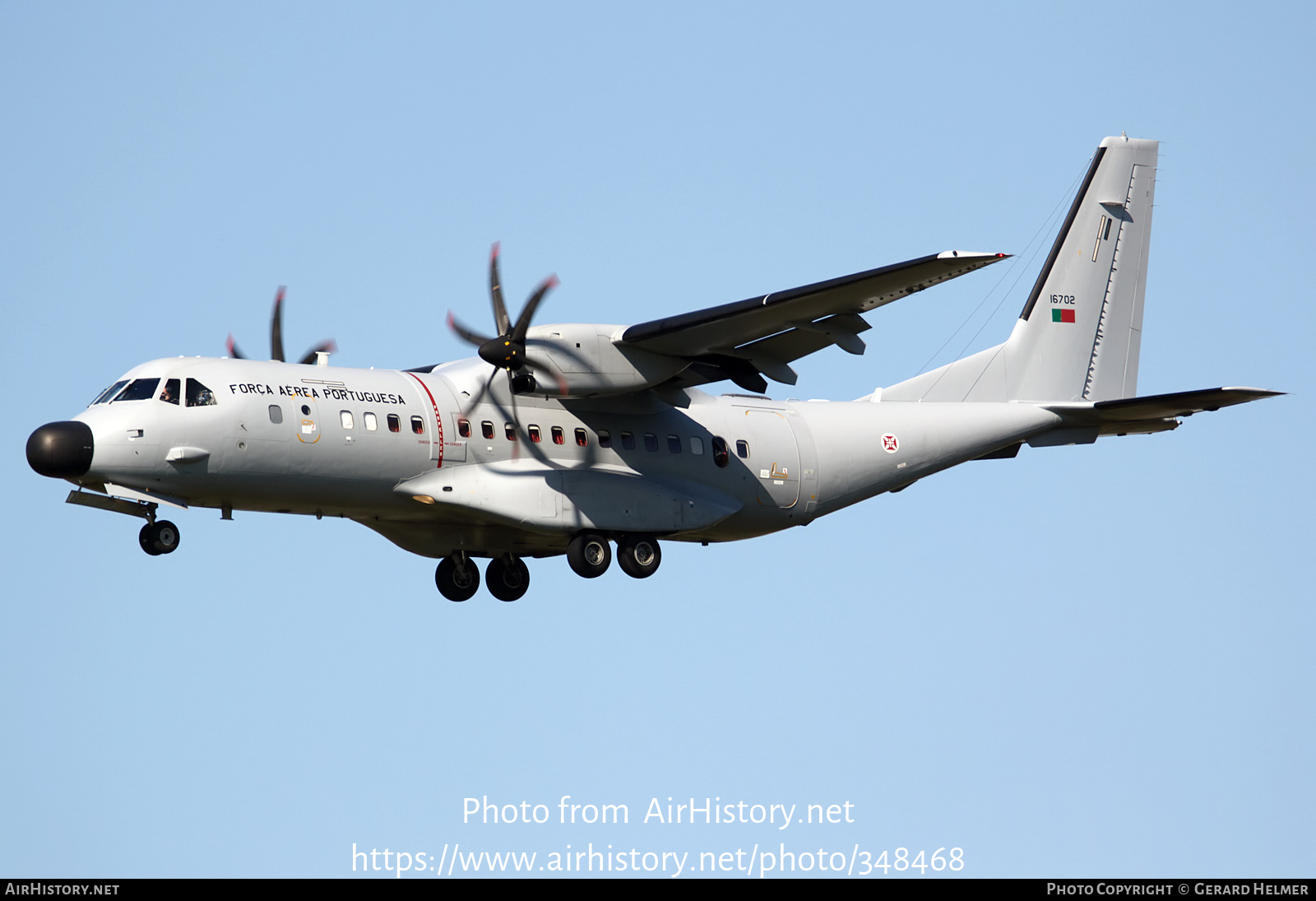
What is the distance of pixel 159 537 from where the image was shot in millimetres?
18156

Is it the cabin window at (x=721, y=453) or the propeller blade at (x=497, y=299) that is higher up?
the propeller blade at (x=497, y=299)

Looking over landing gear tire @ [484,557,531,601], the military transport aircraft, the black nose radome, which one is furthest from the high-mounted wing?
the black nose radome

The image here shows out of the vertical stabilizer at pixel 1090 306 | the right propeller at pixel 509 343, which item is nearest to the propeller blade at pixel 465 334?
the right propeller at pixel 509 343

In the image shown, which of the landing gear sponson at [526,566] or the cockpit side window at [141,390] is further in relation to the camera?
the landing gear sponson at [526,566]

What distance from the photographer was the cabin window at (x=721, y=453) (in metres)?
21.6

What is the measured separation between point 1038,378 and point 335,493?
11169 mm

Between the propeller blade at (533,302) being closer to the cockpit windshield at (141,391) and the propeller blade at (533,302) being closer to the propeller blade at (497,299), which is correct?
the propeller blade at (497,299)

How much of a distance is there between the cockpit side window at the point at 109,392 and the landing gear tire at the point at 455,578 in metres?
5.14

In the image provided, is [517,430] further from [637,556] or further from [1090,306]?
[1090,306]

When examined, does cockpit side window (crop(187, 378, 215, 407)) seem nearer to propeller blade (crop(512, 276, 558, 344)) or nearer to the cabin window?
propeller blade (crop(512, 276, 558, 344))

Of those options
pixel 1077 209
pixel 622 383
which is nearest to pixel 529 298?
pixel 622 383
